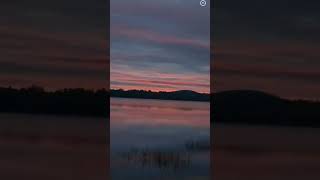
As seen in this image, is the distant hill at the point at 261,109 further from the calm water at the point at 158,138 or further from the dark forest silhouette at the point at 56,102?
the dark forest silhouette at the point at 56,102

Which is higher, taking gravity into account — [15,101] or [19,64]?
[19,64]

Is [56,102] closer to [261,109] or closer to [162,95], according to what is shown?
[162,95]

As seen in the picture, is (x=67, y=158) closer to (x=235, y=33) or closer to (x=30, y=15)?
(x=30, y=15)

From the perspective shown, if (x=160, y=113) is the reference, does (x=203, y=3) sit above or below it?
above

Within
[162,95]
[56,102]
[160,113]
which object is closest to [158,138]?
[160,113]

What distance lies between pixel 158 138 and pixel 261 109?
69cm

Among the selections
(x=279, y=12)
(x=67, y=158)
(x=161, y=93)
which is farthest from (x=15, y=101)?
(x=279, y=12)

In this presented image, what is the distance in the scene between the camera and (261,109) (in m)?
3.27

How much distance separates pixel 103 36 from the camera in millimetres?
3107

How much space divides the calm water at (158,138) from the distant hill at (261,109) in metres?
0.12

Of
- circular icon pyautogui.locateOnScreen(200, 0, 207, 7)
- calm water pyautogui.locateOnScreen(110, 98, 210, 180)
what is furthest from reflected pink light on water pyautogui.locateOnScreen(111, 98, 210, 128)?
circular icon pyautogui.locateOnScreen(200, 0, 207, 7)

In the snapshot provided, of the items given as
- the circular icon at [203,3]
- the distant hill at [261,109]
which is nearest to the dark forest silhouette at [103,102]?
the distant hill at [261,109]

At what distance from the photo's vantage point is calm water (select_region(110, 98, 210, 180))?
306cm

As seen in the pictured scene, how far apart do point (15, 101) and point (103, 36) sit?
65cm
